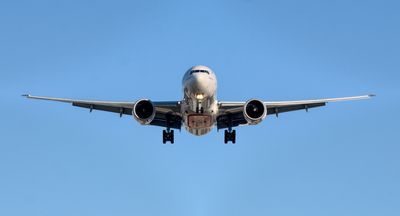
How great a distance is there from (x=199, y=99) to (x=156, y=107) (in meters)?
3.64

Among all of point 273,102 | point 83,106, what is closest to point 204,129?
point 273,102

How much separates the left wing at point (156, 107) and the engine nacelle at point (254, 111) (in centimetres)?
405

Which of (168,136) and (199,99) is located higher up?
(199,99)

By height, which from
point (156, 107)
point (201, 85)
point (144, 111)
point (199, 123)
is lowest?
point (199, 123)

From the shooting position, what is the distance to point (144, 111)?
3834 cm

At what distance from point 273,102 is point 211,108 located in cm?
414

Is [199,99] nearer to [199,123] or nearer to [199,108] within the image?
[199,108]

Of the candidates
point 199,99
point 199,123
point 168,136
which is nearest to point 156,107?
point 199,123

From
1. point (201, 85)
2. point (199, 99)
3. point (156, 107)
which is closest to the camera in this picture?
point (201, 85)

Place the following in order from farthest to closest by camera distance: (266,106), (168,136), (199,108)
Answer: (168,136) < (266,106) < (199,108)

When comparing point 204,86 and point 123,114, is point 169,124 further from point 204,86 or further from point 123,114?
point 204,86

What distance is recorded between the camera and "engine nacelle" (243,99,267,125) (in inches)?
1516

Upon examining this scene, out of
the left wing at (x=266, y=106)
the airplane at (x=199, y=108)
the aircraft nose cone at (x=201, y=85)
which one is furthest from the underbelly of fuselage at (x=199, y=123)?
the aircraft nose cone at (x=201, y=85)

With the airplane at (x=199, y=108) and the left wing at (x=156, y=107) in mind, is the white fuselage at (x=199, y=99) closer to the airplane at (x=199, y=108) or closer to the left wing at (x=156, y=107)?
the airplane at (x=199, y=108)
